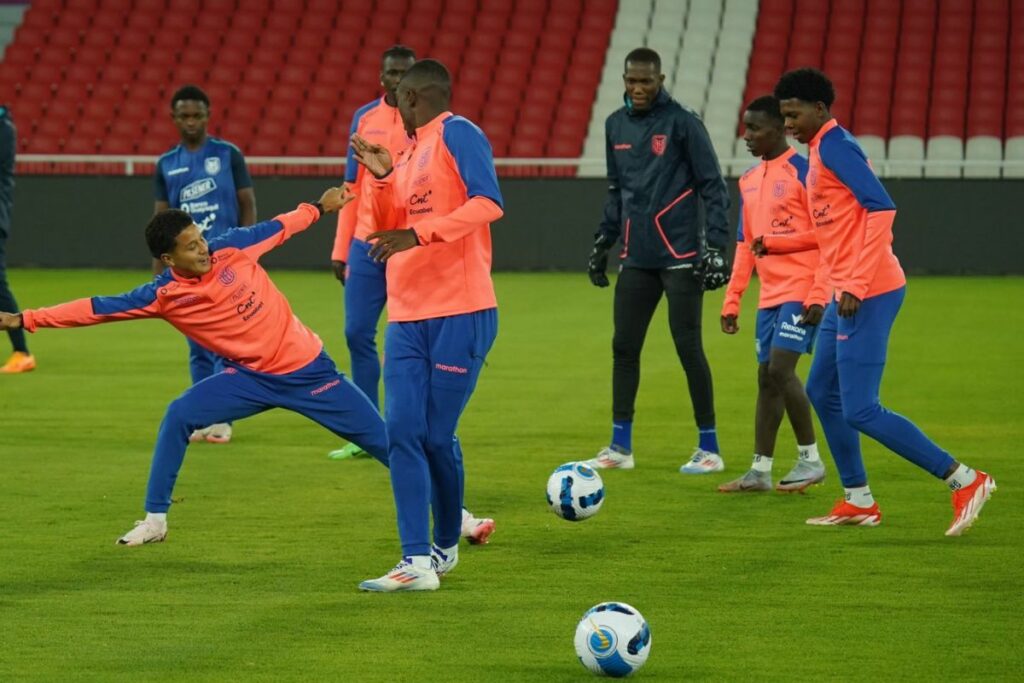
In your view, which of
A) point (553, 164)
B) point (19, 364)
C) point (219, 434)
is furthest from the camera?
point (553, 164)

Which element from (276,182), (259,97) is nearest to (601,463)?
(276,182)

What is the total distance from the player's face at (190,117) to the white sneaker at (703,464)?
11.6ft

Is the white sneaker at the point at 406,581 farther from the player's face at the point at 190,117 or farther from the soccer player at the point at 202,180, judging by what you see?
the player's face at the point at 190,117

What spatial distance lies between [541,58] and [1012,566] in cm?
2264

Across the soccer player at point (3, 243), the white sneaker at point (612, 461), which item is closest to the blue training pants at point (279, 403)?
the white sneaker at point (612, 461)

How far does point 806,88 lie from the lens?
709cm

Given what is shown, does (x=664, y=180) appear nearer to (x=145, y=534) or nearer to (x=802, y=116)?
(x=802, y=116)

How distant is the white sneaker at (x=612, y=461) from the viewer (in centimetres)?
891

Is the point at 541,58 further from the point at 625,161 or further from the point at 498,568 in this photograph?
the point at 498,568

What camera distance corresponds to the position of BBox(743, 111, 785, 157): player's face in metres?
8.20

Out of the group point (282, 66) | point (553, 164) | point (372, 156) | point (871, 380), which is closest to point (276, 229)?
point (372, 156)

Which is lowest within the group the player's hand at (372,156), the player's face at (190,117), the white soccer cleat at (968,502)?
the white soccer cleat at (968,502)

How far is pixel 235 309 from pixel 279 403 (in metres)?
0.44

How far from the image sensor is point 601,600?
19.6ft
